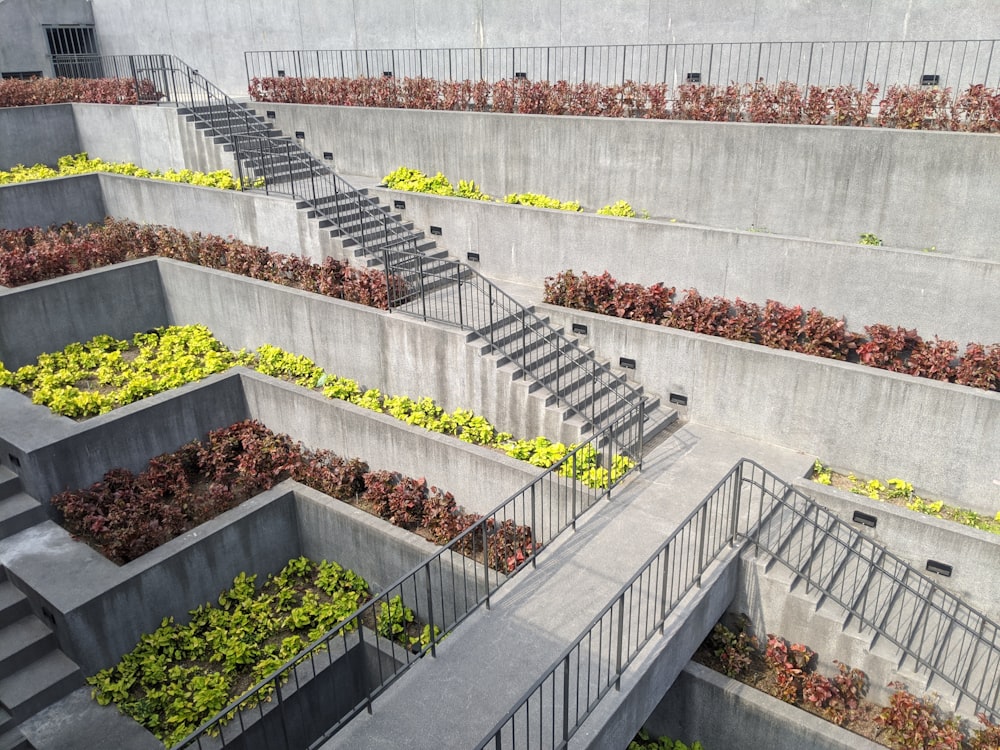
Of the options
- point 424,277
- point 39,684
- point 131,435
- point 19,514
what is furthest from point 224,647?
point 424,277

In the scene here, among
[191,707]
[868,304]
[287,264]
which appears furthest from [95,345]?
[868,304]

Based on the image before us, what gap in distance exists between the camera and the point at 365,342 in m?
12.3

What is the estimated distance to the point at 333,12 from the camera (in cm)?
1933

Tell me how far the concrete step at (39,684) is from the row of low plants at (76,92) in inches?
576

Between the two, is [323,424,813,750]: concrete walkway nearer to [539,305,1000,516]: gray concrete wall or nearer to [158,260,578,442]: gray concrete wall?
[539,305,1000,516]: gray concrete wall

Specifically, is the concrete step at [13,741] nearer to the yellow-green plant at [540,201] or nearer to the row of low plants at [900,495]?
the row of low plants at [900,495]

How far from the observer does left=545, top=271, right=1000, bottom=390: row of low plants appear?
977 cm

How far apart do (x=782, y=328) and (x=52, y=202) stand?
611 inches

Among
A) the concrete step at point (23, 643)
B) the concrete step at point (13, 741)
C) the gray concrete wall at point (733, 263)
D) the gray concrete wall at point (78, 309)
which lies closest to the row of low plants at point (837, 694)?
the gray concrete wall at point (733, 263)

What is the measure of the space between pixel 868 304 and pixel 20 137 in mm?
18887

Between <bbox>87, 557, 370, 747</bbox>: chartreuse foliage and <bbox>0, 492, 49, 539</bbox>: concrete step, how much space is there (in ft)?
8.03

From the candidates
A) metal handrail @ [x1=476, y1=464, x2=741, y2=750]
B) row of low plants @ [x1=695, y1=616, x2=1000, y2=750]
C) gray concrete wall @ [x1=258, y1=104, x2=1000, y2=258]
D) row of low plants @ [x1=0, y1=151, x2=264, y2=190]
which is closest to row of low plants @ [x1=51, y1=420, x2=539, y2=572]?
metal handrail @ [x1=476, y1=464, x2=741, y2=750]

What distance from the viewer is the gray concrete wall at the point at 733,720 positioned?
7.52 m

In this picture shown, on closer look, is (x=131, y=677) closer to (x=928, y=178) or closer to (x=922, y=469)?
(x=922, y=469)
